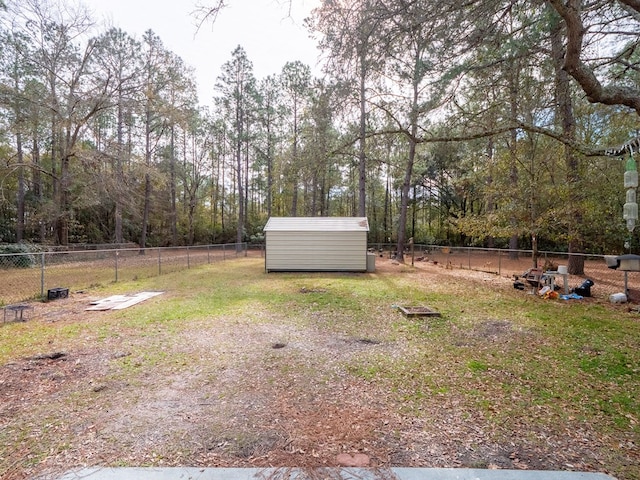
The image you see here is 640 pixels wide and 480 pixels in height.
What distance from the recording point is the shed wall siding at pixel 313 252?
12.6 meters

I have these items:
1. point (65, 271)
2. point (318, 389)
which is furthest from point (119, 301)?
point (318, 389)

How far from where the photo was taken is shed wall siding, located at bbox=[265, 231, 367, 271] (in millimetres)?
12602

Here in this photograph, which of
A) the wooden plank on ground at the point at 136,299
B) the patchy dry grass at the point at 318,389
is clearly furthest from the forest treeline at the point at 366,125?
the wooden plank on ground at the point at 136,299

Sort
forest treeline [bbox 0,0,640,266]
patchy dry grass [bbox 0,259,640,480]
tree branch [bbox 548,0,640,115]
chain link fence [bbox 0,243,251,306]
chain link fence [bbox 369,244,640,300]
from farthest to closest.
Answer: chain link fence [bbox 369,244,640,300]
chain link fence [bbox 0,243,251,306]
forest treeline [bbox 0,0,640,266]
tree branch [bbox 548,0,640,115]
patchy dry grass [bbox 0,259,640,480]

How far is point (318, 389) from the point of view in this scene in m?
3.17

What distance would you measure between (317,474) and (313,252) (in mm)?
10745

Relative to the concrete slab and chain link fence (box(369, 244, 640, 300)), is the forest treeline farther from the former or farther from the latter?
the concrete slab

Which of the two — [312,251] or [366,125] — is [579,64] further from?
[312,251]

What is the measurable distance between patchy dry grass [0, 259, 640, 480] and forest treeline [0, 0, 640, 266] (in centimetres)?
250

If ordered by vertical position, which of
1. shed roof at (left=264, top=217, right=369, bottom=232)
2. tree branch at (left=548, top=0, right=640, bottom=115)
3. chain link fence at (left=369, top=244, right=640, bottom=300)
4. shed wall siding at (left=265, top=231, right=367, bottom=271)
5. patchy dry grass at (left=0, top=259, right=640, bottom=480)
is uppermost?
tree branch at (left=548, top=0, right=640, bottom=115)

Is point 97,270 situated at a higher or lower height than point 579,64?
lower

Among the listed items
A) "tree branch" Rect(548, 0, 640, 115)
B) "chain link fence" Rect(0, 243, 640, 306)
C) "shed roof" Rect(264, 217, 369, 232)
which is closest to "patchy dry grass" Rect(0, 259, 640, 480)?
"chain link fence" Rect(0, 243, 640, 306)

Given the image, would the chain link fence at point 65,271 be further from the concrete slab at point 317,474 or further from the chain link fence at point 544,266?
the chain link fence at point 544,266

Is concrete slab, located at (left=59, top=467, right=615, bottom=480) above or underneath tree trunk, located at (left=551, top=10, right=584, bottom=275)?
underneath
